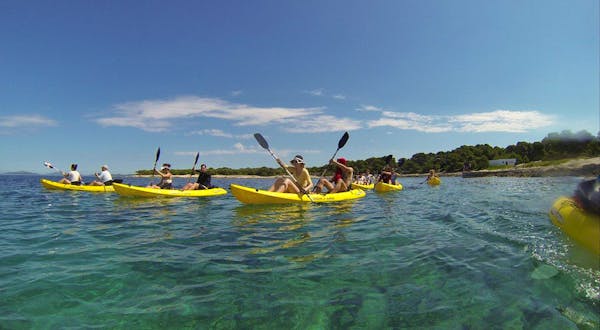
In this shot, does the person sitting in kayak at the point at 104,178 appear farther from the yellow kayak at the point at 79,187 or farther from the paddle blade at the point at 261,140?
the paddle blade at the point at 261,140

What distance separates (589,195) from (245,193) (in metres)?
8.68

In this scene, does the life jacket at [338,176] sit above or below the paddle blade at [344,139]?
below

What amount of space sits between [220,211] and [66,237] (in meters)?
4.81

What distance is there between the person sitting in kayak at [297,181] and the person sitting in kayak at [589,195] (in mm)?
7746

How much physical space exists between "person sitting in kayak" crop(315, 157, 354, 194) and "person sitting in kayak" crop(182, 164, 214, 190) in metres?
6.54

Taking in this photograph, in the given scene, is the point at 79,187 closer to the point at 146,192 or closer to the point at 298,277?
the point at 146,192

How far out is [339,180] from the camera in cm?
1420

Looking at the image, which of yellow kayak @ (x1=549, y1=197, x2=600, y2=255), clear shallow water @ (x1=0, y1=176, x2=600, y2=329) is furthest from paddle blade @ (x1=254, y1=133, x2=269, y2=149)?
yellow kayak @ (x1=549, y1=197, x2=600, y2=255)

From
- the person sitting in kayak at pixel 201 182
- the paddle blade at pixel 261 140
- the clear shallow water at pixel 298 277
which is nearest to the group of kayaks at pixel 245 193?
the person sitting in kayak at pixel 201 182

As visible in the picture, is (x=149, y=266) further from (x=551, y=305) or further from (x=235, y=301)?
(x=551, y=305)

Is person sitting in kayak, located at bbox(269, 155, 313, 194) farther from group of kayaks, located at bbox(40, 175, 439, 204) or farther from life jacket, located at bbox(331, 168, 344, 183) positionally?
life jacket, located at bbox(331, 168, 344, 183)

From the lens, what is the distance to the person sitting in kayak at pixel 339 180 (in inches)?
542

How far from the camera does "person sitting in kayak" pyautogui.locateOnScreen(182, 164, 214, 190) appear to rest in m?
16.9

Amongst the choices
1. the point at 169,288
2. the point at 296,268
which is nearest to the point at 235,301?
the point at 169,288
